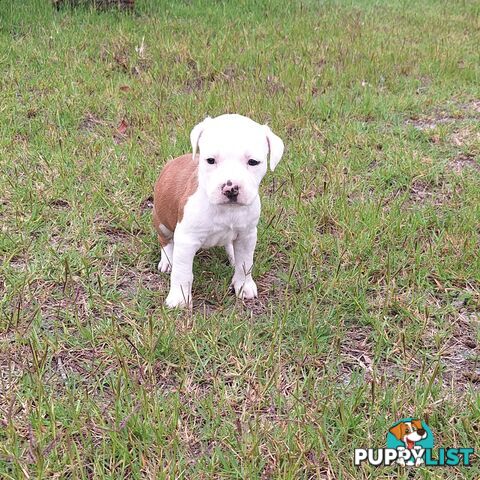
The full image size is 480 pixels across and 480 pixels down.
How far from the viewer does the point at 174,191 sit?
3.02 meters

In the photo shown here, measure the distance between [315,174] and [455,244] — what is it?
50.3 inches

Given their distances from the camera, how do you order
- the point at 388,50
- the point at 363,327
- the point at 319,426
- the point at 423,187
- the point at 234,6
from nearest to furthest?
the point at 319,426 → the point at 363,327 → the point at 423,187 → the point at 388,50 → the point at 234,6

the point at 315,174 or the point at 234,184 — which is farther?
the point at 315,174

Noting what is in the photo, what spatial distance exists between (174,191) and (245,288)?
2.20 feet

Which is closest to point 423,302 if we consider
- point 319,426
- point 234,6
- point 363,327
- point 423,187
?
point 363,327

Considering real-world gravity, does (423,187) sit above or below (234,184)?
below

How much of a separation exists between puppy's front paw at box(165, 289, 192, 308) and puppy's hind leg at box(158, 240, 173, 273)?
0.33 m

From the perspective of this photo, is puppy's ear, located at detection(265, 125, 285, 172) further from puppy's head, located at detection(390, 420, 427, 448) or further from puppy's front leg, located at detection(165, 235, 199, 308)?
puppy's head, located at detection(390, 420, 427, 448)

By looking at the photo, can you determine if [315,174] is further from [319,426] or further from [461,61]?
A: [461,61]

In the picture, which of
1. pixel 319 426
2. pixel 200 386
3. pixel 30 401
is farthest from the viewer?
pixel 200 386

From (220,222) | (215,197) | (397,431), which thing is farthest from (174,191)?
(397,431)

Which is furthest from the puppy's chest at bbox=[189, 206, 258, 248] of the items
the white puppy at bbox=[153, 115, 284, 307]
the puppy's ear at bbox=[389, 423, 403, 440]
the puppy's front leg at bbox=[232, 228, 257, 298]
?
the puppy's ear at bbox=[389, 423, 403, 440]

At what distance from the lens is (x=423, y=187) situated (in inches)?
167

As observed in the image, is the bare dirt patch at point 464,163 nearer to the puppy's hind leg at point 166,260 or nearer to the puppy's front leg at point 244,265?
the puppy's front leg at point 244,265
